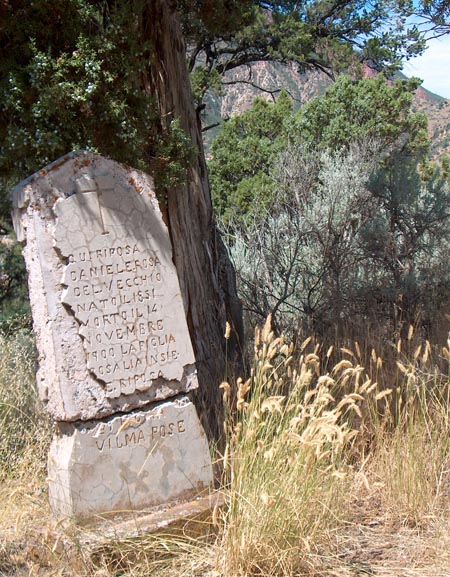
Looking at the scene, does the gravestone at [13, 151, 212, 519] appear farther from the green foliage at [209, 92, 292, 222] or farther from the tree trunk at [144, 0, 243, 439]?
the green foliage at [209, 92, 292, 222]

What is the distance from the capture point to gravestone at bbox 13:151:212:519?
3943 mm

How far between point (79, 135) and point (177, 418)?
6.36ft

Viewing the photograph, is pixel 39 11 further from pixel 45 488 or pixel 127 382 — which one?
pixel 45 488

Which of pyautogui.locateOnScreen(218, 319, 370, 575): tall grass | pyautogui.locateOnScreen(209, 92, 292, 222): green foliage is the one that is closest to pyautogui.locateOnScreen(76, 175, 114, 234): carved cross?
pyautogui.locateOnScreen(218, 319, 370, 575): tall grass

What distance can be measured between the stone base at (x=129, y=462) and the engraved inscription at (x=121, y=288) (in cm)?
21

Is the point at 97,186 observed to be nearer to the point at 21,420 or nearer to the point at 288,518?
the point at 288,518

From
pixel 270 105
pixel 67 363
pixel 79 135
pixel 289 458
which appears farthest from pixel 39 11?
pixel 270 105

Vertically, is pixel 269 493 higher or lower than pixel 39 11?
lower

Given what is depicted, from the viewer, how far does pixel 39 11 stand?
15.8 ft

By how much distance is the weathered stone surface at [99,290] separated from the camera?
3.94m

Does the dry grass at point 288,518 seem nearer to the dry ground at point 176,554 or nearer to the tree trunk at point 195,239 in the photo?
the dry ground at point 176,554

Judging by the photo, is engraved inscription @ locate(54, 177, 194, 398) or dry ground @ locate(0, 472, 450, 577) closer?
dry ground @ locate(0, 472, 450, 577)

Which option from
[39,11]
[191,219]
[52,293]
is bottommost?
[52,293]

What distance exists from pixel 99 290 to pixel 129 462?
3.14ft
